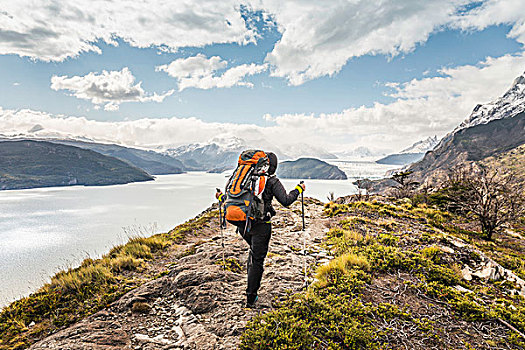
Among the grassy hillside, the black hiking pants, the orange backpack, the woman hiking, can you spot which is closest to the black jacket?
the woman hiking

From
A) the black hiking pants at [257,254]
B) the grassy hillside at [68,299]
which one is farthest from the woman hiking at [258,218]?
the grassy hillside at [68,299]

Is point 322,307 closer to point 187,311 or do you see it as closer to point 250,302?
point 250,302

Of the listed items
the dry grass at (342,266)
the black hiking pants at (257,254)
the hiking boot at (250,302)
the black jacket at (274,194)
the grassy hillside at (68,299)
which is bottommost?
the grassy hillside at (68,299)

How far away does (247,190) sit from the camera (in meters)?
5.61

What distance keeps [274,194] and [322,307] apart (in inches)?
105

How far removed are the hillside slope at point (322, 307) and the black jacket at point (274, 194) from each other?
219 cm

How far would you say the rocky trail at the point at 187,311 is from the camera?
4695mm

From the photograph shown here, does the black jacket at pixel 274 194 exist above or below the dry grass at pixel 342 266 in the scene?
above

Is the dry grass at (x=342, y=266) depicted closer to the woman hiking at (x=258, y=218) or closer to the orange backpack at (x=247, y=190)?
the woman hiking at (x=258, y=218)

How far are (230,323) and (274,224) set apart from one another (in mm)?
11223

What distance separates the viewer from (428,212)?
1848 cm

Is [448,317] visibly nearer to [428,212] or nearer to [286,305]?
[286,305]

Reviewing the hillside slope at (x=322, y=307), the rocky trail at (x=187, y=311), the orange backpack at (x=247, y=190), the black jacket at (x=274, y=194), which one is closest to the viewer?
the hillside slope at (x=322, y=307)

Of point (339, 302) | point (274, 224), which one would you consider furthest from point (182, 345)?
point (274, 224)
